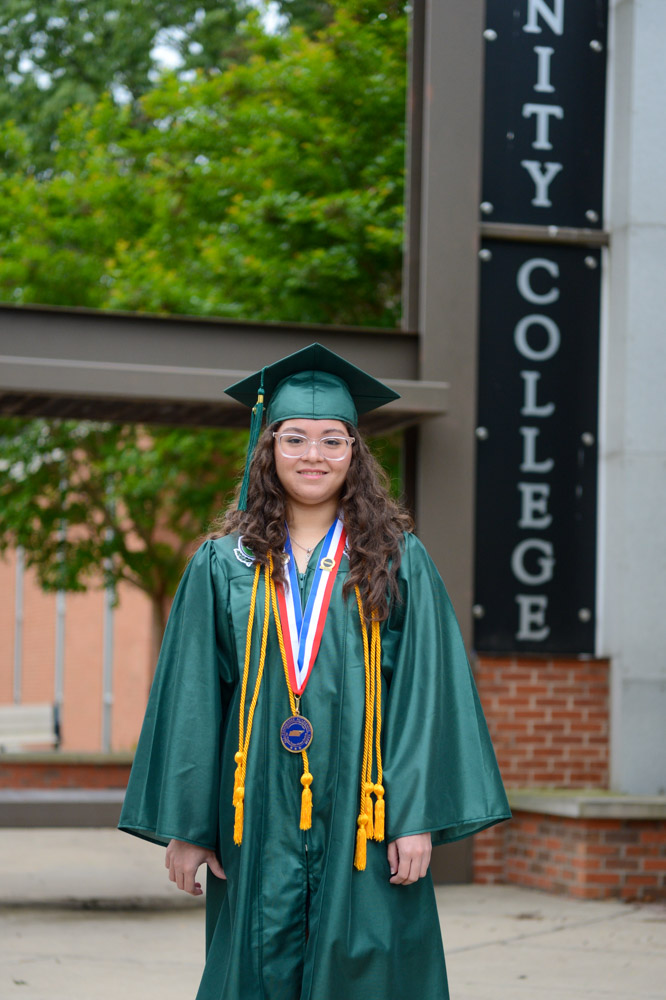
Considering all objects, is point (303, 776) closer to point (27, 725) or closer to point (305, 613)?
point (305, 613)

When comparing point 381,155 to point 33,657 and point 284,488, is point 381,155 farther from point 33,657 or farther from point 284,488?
point 33,657

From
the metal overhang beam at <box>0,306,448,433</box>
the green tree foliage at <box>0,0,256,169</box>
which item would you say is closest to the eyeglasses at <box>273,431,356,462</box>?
the metal overhang beam at <box>0,306,448,433</box>

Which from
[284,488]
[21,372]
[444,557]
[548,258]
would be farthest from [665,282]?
[284,488]

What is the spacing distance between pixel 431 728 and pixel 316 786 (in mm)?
299

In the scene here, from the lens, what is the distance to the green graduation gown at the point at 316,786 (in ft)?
9.53

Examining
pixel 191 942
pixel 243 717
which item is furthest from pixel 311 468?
pixel 191 942

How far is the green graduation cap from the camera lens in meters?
3.19

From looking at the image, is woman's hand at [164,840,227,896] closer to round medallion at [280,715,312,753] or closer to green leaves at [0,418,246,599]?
round medallion at [280,715,312,753]

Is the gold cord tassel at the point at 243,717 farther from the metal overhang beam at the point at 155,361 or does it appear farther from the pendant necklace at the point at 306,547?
the metal overhang beam at the point at 155,361

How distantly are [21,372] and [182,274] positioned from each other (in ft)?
23.7

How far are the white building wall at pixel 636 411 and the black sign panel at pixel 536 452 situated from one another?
142 millimetres

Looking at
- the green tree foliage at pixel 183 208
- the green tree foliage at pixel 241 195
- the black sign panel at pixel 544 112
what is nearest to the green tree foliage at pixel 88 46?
the green tree foliage at pixel 183 208

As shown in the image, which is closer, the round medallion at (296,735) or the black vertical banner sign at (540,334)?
the round medallion at (296,735)

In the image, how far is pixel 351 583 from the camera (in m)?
3.06
